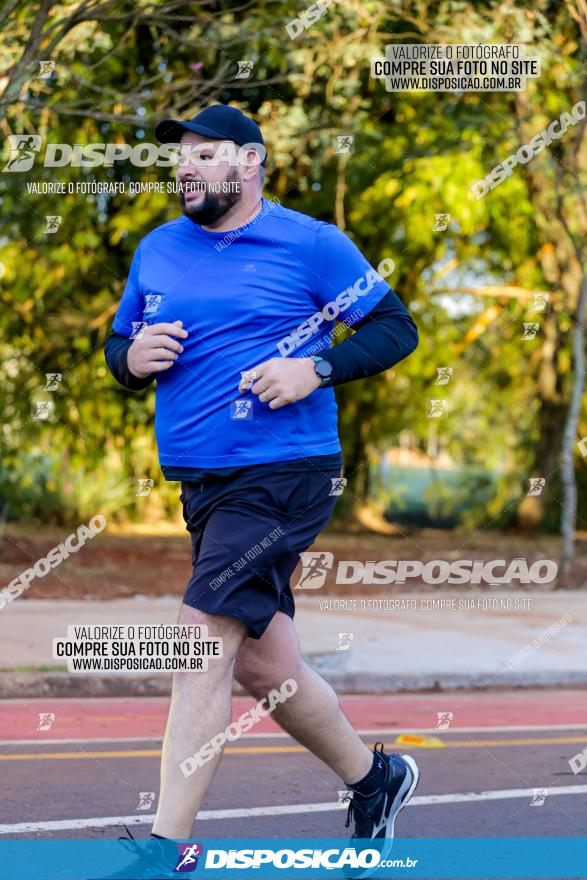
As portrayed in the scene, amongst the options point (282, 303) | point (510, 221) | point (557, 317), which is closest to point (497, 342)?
point (557, 317)

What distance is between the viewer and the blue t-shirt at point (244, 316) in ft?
13.3

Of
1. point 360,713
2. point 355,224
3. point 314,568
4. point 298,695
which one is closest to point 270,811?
point 298,695

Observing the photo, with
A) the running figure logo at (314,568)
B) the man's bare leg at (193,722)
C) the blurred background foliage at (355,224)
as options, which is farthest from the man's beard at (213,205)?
the running figure logo at (314,568)

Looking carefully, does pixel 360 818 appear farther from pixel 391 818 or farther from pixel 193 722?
pixel 193 722

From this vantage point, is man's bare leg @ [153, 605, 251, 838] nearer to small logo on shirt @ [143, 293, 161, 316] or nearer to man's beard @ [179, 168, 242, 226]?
small logo on shirt @ [143, 293, 161, 316]

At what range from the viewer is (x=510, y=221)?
1923cm

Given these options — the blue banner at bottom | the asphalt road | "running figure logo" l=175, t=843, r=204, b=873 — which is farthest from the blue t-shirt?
the asphalt road

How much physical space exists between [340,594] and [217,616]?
421 inches

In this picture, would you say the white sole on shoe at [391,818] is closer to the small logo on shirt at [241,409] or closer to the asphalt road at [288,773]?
the asphalt road at [288,773]

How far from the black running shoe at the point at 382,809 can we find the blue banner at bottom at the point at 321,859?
23mm

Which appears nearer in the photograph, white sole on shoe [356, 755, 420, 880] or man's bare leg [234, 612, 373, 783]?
man's bare leg [234, 612, 373, 783]

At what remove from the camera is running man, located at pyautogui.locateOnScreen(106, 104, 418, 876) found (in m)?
3.94

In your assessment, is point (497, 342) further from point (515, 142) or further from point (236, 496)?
point (236, 496)

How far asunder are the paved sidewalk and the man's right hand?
4.93 m
